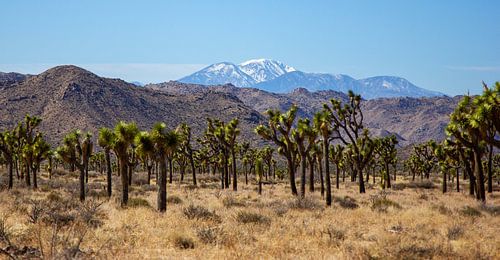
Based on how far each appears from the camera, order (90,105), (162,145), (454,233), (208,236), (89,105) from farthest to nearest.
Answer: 1. (90,105)
2. (89,105)
3. (162,145)
4. (454,233)
5. (208,236)

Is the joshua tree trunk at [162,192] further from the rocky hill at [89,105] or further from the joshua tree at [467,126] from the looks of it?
the rocky hill at [89,105]

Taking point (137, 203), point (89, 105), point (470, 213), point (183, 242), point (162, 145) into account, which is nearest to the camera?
point (183, 242)

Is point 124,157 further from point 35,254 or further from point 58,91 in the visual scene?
point 58,91

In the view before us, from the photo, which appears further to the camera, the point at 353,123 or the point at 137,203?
the point at 353,123

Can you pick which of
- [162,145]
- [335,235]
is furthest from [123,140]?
[335,235]

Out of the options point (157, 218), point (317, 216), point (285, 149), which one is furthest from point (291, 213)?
point (285, 149)

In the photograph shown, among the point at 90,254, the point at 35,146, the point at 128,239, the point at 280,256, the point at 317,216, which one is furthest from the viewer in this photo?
the point at 35,146

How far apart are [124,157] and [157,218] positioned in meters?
7.75

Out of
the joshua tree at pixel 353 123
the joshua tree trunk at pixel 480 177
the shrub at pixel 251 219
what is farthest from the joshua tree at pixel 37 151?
the joshua tree trunk at pixel 480 177

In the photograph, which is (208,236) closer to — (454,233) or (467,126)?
(454,233)

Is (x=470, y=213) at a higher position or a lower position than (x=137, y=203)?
lower

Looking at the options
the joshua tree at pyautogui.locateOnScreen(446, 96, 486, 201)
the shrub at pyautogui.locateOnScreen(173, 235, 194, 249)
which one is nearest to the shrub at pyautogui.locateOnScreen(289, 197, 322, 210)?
the joshua tree at pyautogui.locateOnScreen(446, 96, 486, 201)

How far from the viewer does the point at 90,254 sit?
Answer: 8805 millimetres

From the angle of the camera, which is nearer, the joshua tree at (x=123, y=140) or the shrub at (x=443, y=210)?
the shrub at (x=443, y=210)
